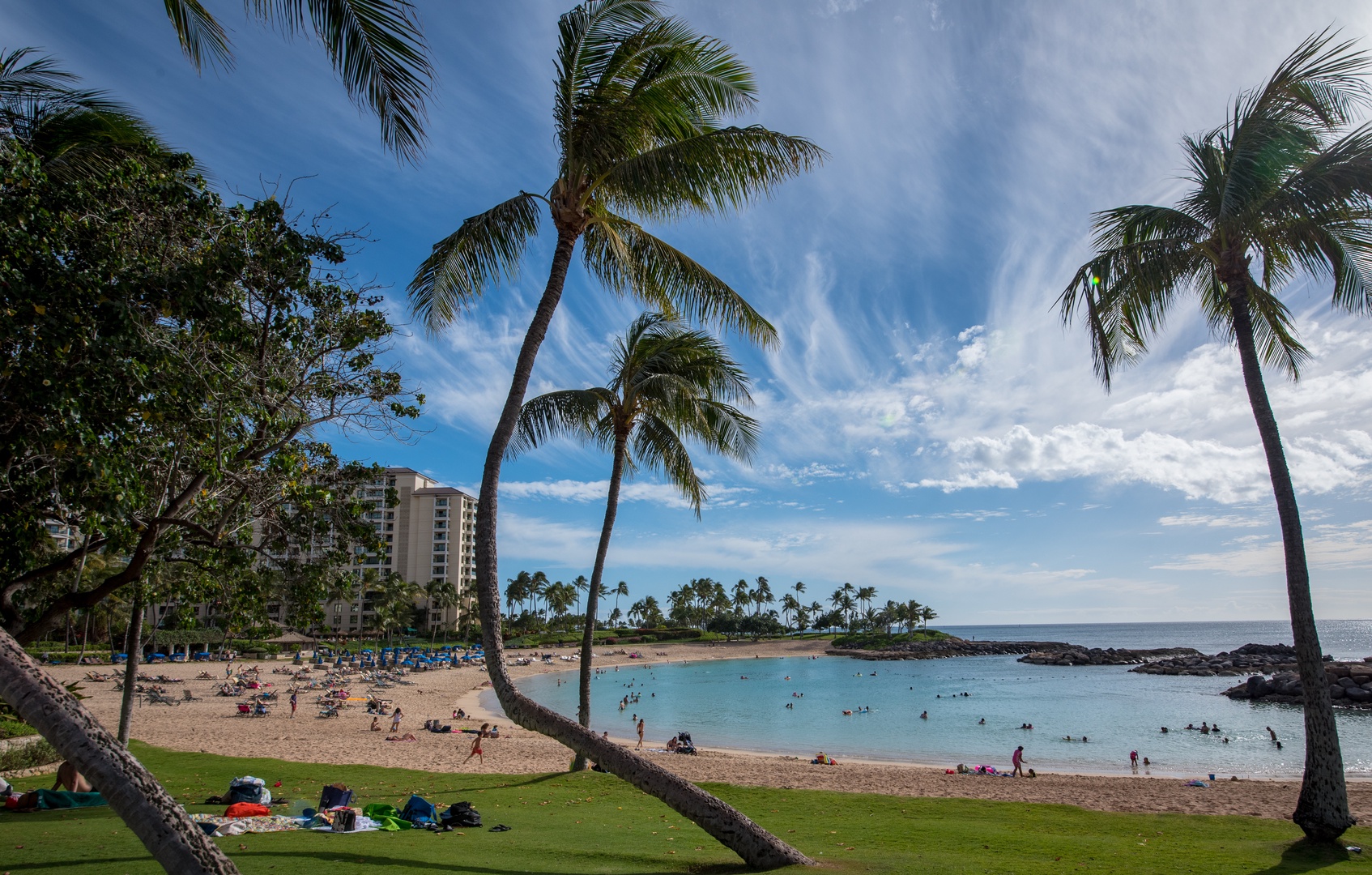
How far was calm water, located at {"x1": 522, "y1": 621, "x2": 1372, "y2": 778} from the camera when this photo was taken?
2694 centimetres

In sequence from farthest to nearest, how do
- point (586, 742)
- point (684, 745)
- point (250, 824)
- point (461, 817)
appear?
point (684, 745), point (461, 817), point (250, 824), point (586, 742)

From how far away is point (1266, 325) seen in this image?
430 inches

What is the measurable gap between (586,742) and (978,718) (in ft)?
127

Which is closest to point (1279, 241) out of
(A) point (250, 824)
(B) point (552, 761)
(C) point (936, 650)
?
(A) point (250, 824)

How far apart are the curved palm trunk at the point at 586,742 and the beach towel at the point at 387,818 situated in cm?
430

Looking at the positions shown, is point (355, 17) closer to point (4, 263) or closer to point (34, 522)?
point (4, 263)

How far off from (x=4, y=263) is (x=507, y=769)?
16403 millimetres

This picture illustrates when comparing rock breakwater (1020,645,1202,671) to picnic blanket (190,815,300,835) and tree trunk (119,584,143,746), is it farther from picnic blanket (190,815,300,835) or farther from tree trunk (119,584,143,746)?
picnic blanket (190,815,300,835)

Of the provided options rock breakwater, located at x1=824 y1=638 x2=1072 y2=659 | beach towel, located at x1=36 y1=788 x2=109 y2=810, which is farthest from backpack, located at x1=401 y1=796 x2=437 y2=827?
rock breakwater, located at x1=824 y1=638 x2=1072 y2=659

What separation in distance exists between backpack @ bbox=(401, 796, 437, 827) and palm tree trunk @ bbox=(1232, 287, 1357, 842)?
10766 millimetres

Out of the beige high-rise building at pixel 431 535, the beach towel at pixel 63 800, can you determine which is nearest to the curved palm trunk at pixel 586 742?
the beach towel at pixel 63 800

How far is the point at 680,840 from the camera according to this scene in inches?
348

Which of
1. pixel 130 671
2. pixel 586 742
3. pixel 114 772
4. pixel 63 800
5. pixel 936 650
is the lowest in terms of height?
pixel 936 650

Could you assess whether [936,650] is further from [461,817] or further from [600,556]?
[461,817]
